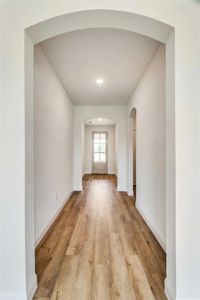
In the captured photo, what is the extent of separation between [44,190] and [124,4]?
230 centimetres

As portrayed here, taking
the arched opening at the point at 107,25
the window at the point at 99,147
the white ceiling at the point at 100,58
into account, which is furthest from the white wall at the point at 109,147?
the arched opening at the point at 107,25

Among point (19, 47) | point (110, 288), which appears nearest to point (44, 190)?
point (110, 288)

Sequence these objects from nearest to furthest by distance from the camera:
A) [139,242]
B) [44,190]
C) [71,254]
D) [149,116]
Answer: [71,254] → [139,242] → [44,190] → [149,116]

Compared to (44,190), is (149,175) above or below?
above

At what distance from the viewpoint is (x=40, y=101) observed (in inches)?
92.4

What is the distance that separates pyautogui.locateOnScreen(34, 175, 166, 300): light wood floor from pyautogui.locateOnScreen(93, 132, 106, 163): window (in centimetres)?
575

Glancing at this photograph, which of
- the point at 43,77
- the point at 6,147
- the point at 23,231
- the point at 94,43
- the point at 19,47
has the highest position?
the point at 94,43

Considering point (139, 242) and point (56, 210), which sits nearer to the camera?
point (139, 242)

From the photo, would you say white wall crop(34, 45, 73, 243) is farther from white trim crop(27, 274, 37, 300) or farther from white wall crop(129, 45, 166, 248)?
white wall crop(129, 45, 166, 248)

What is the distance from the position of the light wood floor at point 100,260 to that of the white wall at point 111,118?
6.45ft

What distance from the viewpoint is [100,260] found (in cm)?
194

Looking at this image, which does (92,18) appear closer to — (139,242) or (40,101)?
(40,101)

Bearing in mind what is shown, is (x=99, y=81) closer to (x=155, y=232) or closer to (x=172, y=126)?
(x=172, y=126)

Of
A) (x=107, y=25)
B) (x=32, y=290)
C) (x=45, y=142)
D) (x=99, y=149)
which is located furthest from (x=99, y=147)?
(x=32, y=290)
